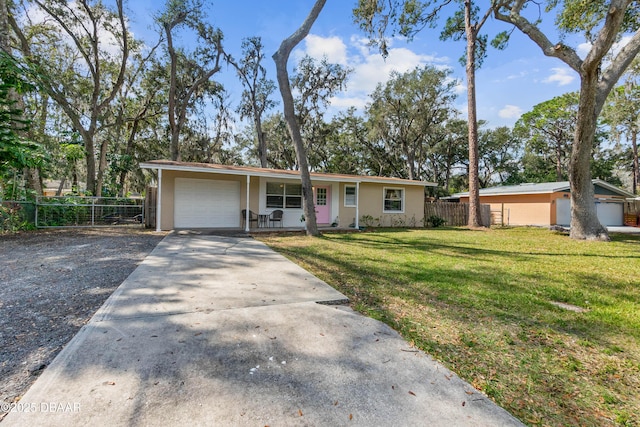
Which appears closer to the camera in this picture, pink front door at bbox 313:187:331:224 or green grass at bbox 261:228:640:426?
green grass at bbox 261:228:640:426

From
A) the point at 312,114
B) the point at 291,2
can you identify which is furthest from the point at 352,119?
the point at 291,2

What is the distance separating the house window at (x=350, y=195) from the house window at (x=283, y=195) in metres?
2.43

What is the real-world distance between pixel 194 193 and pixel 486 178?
33.8 m

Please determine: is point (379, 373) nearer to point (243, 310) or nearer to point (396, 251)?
point (243, 310)

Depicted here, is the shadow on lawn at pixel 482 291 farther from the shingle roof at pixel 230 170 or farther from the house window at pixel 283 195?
the house window at pixel 283 195

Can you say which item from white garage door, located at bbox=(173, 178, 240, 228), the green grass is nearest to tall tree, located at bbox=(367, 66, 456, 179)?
white garage door, located at bbox=(173, 178, 240, 228)

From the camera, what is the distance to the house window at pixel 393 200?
15.3 m

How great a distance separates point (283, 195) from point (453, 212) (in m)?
10.4

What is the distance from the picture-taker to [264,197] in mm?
12469

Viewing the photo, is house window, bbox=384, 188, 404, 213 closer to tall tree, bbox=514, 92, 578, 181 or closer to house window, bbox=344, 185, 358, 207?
house window, bbox=344, 185, 358, 207

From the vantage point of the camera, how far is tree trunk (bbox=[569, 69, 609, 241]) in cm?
962

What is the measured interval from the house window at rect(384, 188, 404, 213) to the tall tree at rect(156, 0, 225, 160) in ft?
39.9

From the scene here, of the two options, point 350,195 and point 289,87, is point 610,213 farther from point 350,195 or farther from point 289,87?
point 289,87

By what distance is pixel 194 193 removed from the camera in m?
11.4
